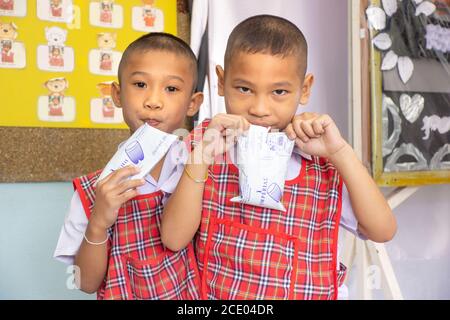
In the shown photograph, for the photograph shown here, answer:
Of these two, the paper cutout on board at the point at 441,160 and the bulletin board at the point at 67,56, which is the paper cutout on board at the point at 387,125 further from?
the bulletin board at the point at 67,56

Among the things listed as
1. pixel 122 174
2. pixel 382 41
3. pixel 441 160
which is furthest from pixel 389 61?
pixel 122 174

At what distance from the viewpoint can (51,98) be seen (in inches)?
49.3

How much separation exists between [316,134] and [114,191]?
26 cm

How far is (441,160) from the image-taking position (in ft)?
4.37

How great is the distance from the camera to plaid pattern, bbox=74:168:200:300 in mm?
705

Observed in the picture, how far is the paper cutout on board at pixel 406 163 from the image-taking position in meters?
1.26

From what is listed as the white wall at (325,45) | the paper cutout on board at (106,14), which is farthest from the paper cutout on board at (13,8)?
the white wall at (325,45)

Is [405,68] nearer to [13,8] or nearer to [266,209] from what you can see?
[266,209]

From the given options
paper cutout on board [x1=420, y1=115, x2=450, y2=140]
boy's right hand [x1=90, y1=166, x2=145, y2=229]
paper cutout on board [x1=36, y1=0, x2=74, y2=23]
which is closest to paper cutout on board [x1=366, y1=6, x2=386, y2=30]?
paper cutout on board [x1=420, y1=115, x2=450, y2=140]

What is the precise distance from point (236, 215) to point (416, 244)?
3.55 ft

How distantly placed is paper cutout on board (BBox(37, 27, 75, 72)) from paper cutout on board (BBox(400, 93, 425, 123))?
82 cm

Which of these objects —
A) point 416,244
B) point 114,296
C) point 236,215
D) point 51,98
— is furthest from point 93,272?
point 416,244

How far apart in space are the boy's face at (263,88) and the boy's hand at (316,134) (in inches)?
1.1

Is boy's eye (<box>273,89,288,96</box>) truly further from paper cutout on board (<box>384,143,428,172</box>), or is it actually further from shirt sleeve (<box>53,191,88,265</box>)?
paper cutout on board (<box>384,143,428,172</box>)
